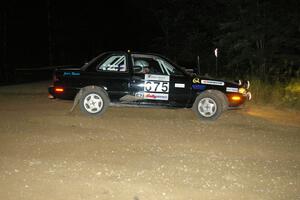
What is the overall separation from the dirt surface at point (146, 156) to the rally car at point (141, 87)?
387 millimetres

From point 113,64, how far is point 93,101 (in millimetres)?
1039

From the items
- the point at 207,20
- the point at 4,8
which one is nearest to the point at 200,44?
the point at 207,20

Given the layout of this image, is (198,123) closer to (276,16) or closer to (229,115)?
(229,115)

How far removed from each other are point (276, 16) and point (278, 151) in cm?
1437

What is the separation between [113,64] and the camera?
476 inches

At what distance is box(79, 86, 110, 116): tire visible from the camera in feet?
38.9

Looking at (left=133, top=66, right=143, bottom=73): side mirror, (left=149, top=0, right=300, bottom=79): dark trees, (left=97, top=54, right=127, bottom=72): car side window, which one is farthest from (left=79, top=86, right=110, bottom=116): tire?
(left=149, top=0, right=300, bottom=79): dark trees

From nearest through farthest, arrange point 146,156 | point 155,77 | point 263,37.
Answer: point 146,156 < point 155,77 < point 263,37

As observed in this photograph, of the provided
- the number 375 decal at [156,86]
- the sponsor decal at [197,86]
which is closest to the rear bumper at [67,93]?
the number 375 decal at [156,86]

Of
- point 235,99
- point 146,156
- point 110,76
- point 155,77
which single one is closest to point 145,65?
point 155,77

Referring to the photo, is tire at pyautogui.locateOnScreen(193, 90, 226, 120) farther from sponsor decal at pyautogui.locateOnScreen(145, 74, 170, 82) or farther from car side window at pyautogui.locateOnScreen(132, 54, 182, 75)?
sponsor decal at pyautogui.locateOnScreen(145, 74, 170, 82)

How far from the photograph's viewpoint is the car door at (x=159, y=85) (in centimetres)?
1184

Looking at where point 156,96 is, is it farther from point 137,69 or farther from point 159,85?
point 137,69

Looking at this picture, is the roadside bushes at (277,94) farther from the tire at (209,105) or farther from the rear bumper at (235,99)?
the tire at (209,105)
